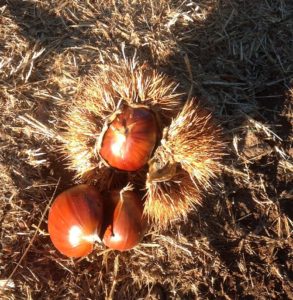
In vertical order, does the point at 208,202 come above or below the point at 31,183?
below

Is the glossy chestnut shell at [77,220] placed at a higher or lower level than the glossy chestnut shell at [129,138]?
lower

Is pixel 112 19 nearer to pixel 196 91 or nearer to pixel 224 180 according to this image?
pixel 196 91

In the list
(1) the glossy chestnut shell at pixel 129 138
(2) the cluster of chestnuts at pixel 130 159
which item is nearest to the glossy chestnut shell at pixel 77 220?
(2) the cluster of chestnuts at pixel 130 159

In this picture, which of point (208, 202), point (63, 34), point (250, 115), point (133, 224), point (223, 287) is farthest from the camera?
point (63, 34)

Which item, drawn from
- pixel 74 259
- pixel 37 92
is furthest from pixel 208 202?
pixel 37 92

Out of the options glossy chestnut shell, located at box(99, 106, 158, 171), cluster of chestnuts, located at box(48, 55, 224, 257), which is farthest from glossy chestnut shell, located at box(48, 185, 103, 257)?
glossy chestnut shell, located at box(99, 106, 158, 171)

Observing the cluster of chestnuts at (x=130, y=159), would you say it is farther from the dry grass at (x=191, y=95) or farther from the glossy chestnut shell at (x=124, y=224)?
the dry grass at (x=191, y=95)
